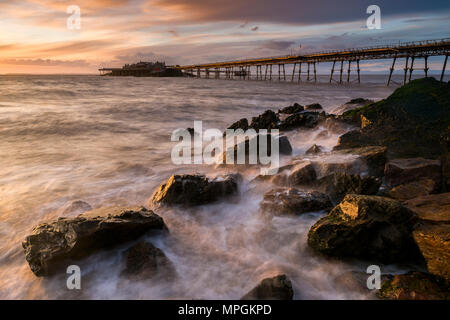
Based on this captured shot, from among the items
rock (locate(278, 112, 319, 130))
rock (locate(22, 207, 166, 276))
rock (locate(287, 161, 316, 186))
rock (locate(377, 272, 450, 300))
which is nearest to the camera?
rock (locate(377, 272, 450, 300))

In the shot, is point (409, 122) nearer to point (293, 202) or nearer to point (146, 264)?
point (293, 202)

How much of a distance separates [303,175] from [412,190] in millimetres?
1765

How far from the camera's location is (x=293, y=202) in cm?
463

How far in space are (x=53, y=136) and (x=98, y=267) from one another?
32.1ft

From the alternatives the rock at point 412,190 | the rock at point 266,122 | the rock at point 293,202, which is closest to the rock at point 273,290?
the rock at point 293,202

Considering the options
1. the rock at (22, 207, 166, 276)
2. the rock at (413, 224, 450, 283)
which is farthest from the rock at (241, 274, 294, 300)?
the rock at (22, 207, 166, 276)

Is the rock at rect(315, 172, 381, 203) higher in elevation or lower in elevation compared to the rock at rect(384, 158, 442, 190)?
lower

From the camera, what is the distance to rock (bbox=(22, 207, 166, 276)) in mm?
3516

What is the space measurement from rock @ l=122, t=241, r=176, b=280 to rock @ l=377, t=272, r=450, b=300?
242cm

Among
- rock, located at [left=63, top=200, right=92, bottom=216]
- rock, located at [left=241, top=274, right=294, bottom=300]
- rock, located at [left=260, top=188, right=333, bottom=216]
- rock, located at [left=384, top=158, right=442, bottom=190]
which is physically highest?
rock, located at [left=384, top=158, right=442, bottom=190]

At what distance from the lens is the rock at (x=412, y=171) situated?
468cm

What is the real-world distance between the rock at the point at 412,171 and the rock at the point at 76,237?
425 cm

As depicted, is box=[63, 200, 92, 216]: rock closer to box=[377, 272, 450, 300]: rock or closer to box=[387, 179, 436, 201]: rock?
box=[377, 272, 450, 300]: rock

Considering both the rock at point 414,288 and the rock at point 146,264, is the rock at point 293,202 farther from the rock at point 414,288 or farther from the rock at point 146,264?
the rock at point 146,264
